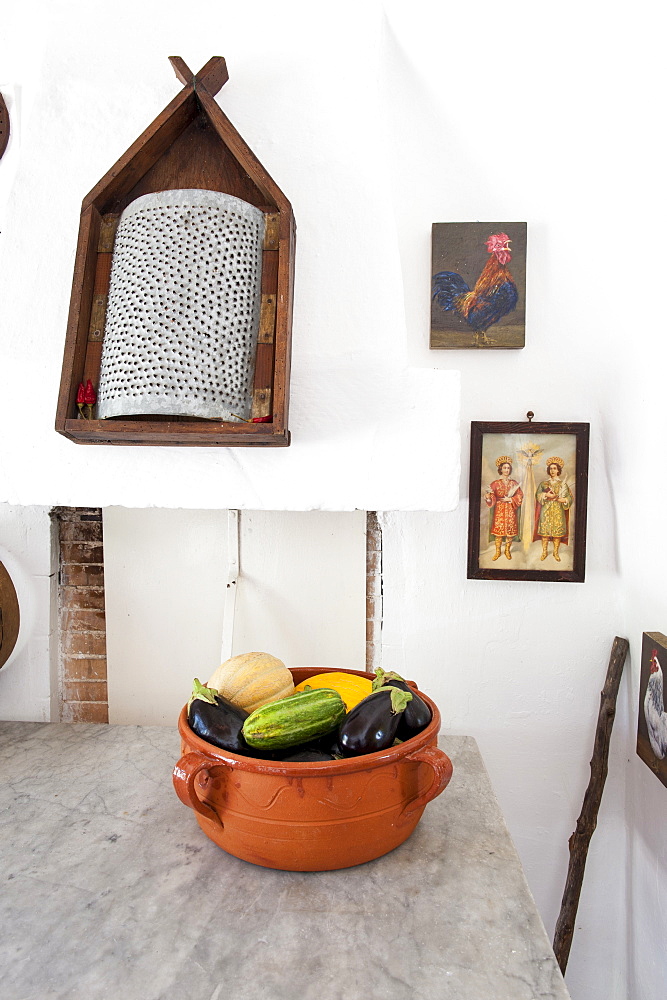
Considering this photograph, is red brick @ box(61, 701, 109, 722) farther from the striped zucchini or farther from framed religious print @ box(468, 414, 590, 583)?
framed religious print @ box(468, 414, 590, 583)

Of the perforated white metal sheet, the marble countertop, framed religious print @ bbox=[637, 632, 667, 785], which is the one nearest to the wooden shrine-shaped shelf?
the perforated white metal sheet

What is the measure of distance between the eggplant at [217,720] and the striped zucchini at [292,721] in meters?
0.01

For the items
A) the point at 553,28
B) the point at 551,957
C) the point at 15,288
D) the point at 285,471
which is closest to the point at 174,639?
the point at 285,471

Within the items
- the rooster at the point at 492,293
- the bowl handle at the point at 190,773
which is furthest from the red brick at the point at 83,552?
the rooster at the point at 492,293

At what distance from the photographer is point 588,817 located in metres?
1.28

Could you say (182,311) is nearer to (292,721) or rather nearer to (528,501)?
(292,721)

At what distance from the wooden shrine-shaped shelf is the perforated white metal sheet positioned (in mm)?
31

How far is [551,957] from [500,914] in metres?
0.08

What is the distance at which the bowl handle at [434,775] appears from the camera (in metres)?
0.86

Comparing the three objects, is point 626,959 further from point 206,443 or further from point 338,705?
point 206,443

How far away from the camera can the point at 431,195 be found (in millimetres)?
1385

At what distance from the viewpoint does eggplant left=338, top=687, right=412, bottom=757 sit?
0.84 m

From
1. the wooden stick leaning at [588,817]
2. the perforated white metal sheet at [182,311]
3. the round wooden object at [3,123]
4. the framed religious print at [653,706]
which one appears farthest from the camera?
the round wooden object at [3,123]

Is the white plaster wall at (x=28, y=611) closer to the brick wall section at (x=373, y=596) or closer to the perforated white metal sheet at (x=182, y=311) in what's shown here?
the perforated white metal sheet at (x=182, y=311)
